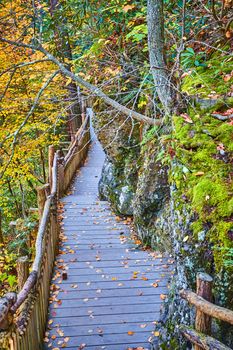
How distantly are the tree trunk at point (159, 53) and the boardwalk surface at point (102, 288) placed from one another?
3.04 m

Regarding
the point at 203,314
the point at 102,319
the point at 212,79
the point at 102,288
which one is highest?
the point at 212,79

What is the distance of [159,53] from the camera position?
5.54 m

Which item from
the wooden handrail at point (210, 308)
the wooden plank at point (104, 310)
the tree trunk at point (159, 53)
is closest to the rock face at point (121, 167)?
the tree trunk at point (159, 53)

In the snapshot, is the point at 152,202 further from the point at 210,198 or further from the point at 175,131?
the point at 210,198

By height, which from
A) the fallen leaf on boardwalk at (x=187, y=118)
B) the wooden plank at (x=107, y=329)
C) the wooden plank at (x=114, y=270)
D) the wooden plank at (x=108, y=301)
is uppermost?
the fallen leaf on boardwalk at (x=187, y=118)

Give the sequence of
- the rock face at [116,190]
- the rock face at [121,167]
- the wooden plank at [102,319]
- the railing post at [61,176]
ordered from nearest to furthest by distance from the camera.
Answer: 1. the wooden plank at [102,319]
2. the rock face at [116,190]
3. the rock face at [121,167]
4. the railing post at [61,176]

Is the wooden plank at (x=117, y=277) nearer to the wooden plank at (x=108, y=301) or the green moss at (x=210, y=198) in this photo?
the wooden plank at (x=108, y=301)

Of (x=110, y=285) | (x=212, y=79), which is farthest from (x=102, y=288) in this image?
(x=212, y=79)

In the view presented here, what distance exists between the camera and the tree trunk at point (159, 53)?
530 cm

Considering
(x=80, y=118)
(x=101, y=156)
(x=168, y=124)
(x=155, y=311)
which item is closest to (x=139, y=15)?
(x=168, y=124)

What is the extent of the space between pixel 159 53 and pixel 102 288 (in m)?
4.01

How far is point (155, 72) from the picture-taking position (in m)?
5.55

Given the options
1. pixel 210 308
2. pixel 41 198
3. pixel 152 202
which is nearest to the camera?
pixel 210 308

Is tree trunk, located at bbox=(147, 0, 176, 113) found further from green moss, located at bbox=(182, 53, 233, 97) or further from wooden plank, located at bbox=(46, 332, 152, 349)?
wooden plank, located at bbox=(46, 332, 152, 349)
